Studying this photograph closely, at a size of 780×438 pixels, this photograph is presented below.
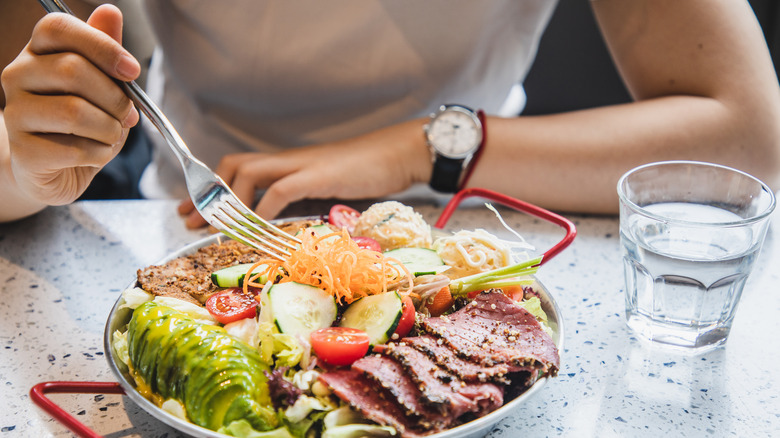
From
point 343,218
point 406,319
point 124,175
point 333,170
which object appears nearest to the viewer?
point 406,319

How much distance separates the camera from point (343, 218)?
1.40 meters

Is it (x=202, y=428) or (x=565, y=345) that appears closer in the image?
(x=202, y=428)

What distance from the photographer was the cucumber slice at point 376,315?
96cm

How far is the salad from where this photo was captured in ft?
2.75

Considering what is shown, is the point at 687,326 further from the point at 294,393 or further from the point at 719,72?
the point at 719,72

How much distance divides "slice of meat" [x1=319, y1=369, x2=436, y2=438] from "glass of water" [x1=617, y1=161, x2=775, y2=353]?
0.58m

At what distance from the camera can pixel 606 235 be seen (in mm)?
1596

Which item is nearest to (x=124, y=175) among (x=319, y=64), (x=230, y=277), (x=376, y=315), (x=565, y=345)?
(x=319, y=64)

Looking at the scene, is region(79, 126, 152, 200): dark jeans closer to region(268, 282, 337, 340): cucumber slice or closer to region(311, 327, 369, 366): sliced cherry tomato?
region(268, 282, 337, 340): cucumber slice

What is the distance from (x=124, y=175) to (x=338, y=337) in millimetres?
1929

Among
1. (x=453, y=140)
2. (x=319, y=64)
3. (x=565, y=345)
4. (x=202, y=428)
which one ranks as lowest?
(x=565, y=345)

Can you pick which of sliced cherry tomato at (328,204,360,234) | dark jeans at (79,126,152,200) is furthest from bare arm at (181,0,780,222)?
dark jeans at (79,126,152,200)

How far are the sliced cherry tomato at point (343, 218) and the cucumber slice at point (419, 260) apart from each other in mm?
177

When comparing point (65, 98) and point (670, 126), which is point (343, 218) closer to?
point (65, 98)
